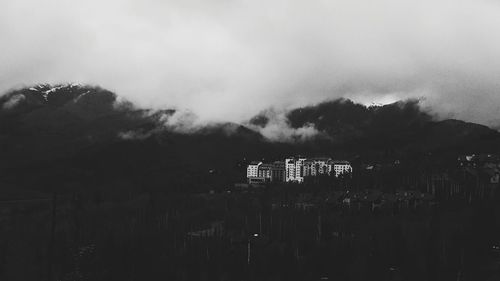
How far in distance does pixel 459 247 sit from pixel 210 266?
42779 millimetres

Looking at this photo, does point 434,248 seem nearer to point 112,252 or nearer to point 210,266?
point 210,266

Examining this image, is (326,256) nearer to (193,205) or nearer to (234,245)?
(234,245)

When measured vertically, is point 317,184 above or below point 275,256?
above

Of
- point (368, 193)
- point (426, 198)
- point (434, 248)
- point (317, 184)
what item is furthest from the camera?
point (317, 184)

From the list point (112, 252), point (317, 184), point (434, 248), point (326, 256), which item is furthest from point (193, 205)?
point (434, 248)

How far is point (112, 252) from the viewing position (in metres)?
113

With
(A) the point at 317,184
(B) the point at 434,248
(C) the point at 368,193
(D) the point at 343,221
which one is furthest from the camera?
(A) the point at 317,184

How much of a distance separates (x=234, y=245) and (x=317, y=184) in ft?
225

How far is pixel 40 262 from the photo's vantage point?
376ft

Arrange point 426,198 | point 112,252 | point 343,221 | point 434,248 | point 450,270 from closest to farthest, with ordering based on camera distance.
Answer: point 450,270 < point 434,248 < point 112,252 < point 343,221 < point 426,198

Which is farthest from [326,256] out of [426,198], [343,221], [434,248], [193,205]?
[193,205]

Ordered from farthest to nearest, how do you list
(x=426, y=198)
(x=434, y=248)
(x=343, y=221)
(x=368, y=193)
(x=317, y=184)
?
(x=317, y=184) < (x=368, y=193) < (x=426, y=198) < (x=343, y=221) < (x=434, y=248)

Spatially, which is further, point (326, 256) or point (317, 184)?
point (317, 184)

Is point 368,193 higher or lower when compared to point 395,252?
higher
